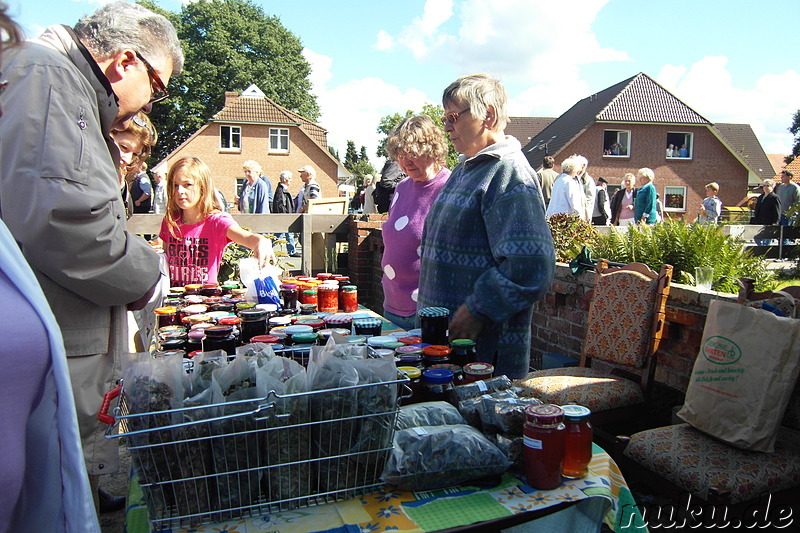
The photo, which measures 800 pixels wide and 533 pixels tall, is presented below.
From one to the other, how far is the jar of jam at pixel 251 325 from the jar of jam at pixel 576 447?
3.87 ft

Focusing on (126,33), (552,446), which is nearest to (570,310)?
(552,446)

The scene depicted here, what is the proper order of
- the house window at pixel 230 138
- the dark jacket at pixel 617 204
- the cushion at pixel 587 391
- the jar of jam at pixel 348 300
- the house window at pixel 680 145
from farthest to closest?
the house window at pixel 230 138, the house window at pixel 680 145, the dark jacket at pixel 617 204, the cushion at pixel 587 391, the jar of jam at pixel 348 300

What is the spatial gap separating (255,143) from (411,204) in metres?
35.0

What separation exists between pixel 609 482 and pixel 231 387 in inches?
35.9

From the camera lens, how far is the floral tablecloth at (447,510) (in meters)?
1.18

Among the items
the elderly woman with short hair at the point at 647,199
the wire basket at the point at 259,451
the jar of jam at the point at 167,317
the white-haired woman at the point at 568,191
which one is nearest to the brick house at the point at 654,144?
the elderly woman with short hair at the point at 647,199

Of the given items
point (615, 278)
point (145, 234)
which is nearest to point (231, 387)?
point (615, 278)

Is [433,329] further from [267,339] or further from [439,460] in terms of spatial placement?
[439,460]

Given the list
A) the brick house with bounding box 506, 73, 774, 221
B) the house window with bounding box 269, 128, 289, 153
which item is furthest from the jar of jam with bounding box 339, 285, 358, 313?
the house window with bounding box 269, 128, 289, 153

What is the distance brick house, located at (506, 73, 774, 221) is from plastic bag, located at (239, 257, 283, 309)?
29.4 meters

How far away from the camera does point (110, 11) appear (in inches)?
69.3

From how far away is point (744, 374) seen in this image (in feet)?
8.10

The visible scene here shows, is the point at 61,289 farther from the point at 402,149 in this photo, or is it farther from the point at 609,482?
the point at 402,149

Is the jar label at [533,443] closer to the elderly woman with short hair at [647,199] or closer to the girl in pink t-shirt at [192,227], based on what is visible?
the girl in pink t-shirt at [192,227]
